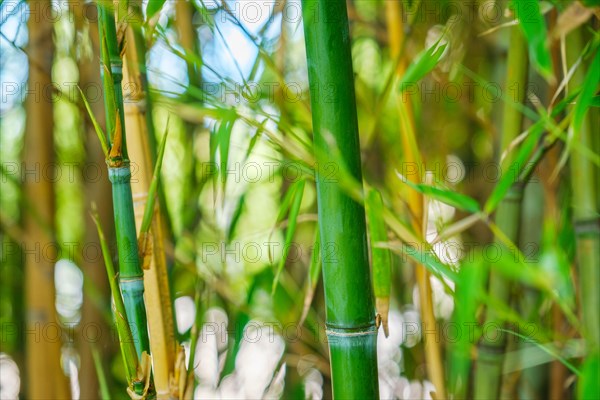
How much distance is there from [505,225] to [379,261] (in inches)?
7.1

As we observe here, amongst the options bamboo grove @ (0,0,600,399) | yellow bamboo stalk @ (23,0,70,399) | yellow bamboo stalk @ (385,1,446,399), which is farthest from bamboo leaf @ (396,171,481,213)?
yellow bamboo stalk @ (23,0,70,399)

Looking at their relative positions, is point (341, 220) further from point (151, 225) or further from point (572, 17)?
point (572, 17)

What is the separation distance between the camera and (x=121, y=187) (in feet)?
1.33

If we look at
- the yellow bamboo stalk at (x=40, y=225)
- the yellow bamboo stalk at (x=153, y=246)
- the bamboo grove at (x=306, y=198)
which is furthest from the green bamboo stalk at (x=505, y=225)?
the yellow bamboo stalk at (x=40, y=225)

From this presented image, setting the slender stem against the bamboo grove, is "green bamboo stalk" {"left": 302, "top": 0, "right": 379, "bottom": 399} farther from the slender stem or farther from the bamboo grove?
the slender stem

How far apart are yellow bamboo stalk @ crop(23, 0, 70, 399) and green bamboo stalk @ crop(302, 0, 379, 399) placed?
397 mm

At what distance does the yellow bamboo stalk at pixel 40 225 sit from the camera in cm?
69

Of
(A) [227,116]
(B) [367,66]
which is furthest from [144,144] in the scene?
(B) [367,66]

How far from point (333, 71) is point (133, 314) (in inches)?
7.4

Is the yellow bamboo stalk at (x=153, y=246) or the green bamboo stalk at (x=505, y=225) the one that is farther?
the green bamboo stalk at (x=505, y=225)

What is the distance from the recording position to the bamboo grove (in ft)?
1.31

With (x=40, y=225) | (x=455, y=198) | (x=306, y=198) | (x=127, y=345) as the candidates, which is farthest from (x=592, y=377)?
(x=306, y=198)

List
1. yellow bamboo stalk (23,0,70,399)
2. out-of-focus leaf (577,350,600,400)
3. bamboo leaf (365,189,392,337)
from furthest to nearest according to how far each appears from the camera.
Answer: yellow bamboo stalk (23,0,70,399)
bamboo leaf (365,189,392,337)
out-of-focus leaf (577,350,600,400)

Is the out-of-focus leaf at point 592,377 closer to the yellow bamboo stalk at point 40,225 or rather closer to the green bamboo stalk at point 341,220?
the green bamboo stalk at point 341,220
